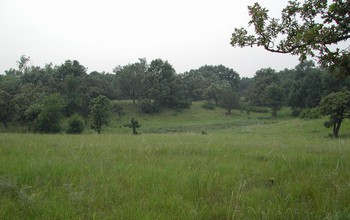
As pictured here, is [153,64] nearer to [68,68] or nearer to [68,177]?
[68,68]

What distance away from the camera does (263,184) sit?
4.86m

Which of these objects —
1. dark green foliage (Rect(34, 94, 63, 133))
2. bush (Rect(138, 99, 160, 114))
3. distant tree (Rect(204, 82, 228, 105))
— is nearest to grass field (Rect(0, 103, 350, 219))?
dark green foliage (Rect(34, 94, 63, 133))

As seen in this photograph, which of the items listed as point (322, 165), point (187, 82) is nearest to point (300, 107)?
point (187, 82)

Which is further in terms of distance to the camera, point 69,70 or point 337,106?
point 69,70

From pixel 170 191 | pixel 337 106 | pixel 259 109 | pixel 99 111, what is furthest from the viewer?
pixel 259 109

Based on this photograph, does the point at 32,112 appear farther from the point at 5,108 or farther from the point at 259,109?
the point at 259,109

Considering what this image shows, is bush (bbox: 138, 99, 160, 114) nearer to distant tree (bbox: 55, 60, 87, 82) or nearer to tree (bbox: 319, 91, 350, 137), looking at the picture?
distant tree (bbox: 55, 60, 87, 82)

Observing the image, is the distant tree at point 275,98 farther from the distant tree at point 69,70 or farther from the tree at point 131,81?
the distant tree at point 69,70

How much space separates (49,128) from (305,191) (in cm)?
4531

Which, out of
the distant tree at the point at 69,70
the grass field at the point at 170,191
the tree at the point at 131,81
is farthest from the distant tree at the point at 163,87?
the grass field at the point at 170,191

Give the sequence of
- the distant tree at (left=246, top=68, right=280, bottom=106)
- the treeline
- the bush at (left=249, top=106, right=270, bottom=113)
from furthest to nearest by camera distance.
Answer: the distant tree at (left=246, top=68, right=280, bottom=106)
the bush at (left=249, top=106, right=270, bottom=113)
the treeline

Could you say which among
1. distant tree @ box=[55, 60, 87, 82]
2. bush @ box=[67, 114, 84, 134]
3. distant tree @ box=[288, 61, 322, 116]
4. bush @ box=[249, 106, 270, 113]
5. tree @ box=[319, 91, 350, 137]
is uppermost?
distant tree @ box=[55, 60, 87, 82]

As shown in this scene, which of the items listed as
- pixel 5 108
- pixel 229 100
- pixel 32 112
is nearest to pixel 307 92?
pixel 229 100

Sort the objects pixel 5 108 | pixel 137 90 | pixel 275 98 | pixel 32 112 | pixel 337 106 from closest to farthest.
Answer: pixel 337 106
pixel 32 112
pixel 5 108
pixel 275 98
pixel 137 90
